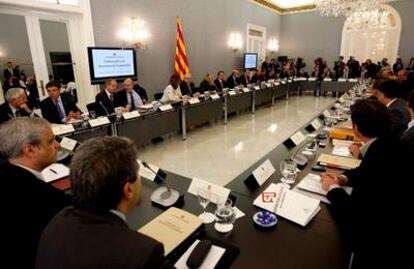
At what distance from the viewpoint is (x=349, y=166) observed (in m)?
1.84

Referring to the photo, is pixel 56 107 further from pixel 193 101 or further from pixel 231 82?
pixel 231 82

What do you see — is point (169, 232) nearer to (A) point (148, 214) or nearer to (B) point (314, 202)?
(A) point (148, 214)

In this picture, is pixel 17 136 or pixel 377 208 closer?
pixel 377 208

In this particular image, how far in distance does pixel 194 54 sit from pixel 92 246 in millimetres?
7335

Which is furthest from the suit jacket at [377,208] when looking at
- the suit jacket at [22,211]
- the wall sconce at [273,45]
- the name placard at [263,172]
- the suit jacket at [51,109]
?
the wall sconce at [273,45]

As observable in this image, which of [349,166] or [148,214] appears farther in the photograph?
[349,166]

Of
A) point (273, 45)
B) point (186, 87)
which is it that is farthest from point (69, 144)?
point (273, 45)

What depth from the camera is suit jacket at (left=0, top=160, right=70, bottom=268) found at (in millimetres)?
989

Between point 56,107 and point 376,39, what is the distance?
1175 cm

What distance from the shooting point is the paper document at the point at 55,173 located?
1.72 metres

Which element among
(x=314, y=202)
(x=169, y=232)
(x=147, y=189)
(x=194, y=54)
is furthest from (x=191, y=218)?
(x=194, y=54)

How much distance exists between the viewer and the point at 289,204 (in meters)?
1.38

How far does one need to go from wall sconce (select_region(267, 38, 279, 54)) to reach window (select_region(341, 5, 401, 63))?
281 centimetres

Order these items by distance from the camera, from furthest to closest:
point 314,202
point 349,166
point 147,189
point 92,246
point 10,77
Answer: point 10,77 < point 349,166 < point 147,189 < point 314,202 < point 92,246
